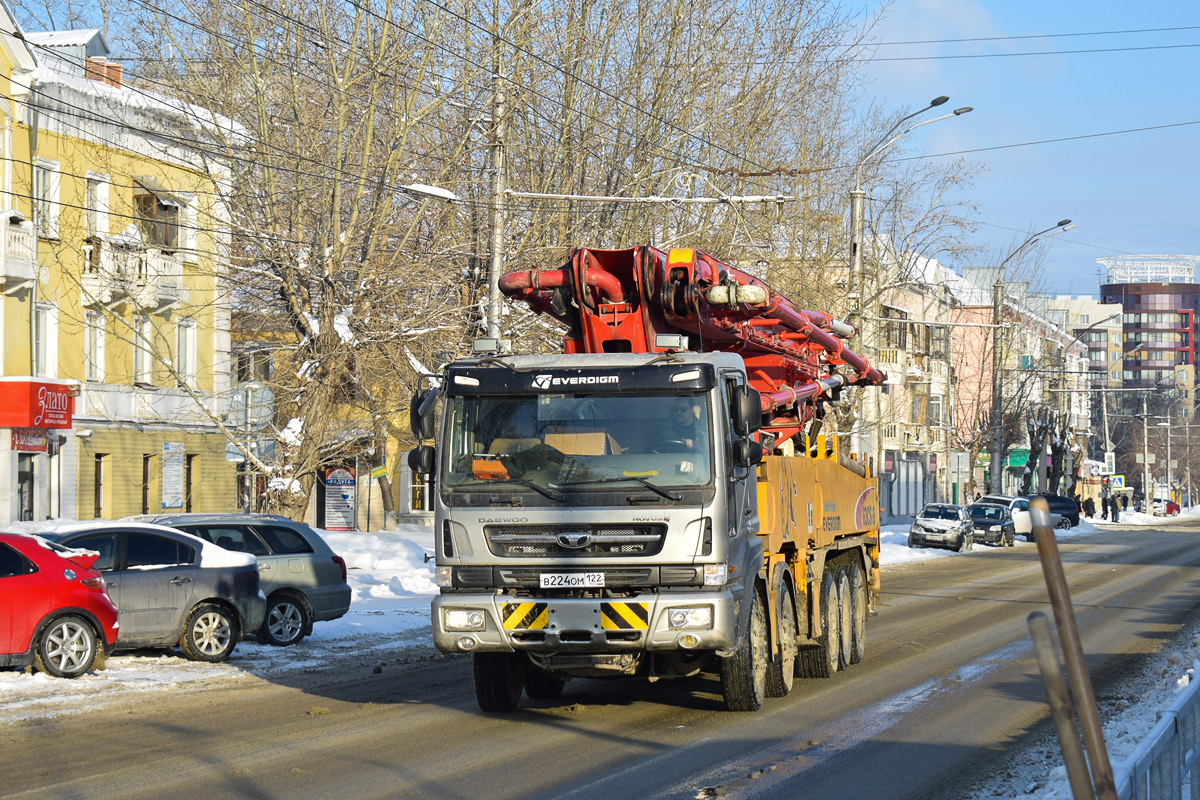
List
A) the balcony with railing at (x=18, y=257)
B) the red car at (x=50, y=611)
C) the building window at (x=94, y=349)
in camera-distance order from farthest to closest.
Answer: the building window at (x=94, y=349) < the balcony with railing at (x=18, y=257) < the red car at (x=50, y=611)

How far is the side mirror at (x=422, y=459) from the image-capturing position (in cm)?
1132

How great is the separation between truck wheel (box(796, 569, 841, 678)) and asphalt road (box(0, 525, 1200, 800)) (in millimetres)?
261

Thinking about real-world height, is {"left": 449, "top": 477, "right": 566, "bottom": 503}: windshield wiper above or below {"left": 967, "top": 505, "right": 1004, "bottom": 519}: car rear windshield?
above

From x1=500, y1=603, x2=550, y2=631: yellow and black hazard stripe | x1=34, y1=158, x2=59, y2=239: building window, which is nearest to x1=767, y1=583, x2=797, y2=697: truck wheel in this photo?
x1=500, y1=603, x2=550, y2=631: yellow and black hazard stripe

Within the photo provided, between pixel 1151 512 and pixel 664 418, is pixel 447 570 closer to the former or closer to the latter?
pixel 664 418

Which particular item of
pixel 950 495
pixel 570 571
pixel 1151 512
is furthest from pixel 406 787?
pixel 1151 512

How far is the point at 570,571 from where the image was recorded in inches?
426

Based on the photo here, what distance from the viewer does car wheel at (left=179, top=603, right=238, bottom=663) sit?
51.5 ft

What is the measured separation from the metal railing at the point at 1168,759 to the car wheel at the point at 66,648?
1061 centimetres

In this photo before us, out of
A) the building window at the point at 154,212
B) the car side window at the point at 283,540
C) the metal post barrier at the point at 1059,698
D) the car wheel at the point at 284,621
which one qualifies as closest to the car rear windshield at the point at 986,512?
the building window at the point at 154,212

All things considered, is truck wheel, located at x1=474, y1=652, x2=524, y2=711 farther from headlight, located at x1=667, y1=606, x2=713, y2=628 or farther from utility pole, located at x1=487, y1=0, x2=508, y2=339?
utility pole, located at x1=487, y1=0, x2=508, y2=339

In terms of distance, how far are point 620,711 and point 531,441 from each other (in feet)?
8.63

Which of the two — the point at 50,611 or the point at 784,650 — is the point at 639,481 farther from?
the point at 50,611

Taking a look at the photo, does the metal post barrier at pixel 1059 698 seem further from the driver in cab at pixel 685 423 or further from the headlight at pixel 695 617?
the driver in cab at pixel 685 423
